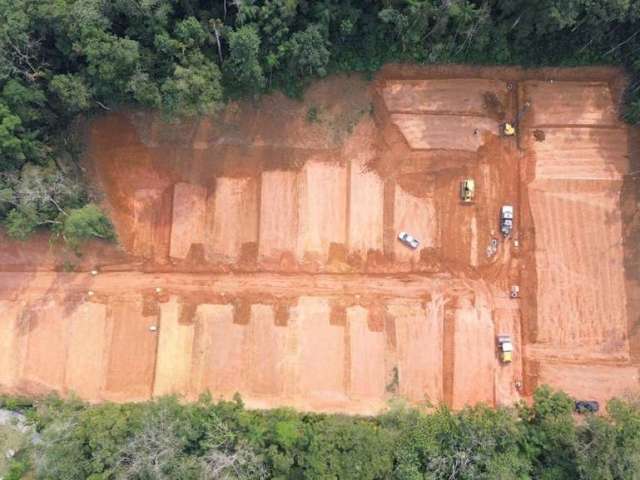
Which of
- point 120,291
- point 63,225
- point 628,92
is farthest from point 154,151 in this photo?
point 628,92

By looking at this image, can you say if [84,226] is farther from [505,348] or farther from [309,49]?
[505,348]

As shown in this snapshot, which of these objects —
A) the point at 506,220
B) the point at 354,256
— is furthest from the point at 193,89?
the point at 506,220

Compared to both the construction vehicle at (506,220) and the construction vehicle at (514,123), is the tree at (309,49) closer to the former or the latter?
the construction vehicle at (514,123)

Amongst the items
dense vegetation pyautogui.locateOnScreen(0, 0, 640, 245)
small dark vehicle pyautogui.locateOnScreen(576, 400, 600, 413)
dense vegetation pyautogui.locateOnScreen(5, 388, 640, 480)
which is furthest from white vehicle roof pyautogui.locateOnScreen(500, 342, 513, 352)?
dense vegetation pyautogui.locateOnScreen(0, 0, 640, 245)

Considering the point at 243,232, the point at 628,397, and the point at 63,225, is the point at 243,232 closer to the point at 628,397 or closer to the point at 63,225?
the point at 63,225

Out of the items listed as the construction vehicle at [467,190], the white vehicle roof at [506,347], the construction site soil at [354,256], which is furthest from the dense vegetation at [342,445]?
the construction vehicle at [467,190]
